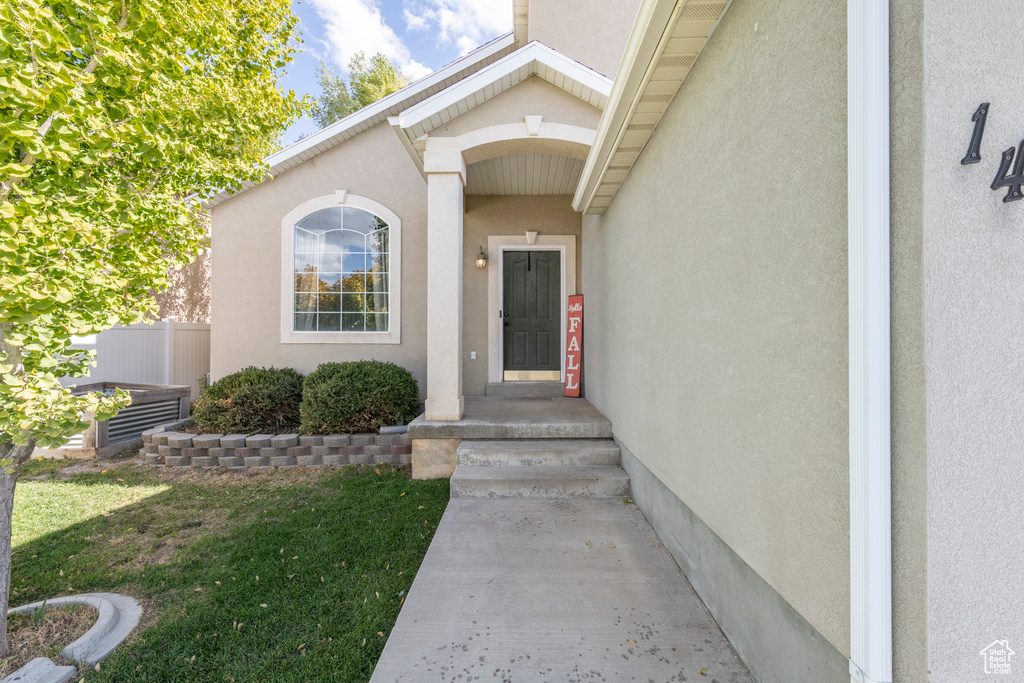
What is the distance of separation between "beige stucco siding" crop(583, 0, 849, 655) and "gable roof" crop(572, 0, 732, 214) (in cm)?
9

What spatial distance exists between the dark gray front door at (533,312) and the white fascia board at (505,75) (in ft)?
8.81

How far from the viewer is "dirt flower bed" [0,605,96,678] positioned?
2.15 metres

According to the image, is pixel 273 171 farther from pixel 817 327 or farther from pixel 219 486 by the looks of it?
pixel 817 327

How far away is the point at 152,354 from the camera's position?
23.8ft

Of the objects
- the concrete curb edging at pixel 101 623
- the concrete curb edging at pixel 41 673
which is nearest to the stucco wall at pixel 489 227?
the concrete curb edging at pixel 101 623

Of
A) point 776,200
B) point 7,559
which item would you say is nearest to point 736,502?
point 776,200

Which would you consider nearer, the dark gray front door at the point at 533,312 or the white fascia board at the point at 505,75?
the white fascia board at the point at 505,75

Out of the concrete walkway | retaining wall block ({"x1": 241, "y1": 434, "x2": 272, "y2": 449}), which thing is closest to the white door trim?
retaining wall block ({"x1": 241, "y1": 434, "x2": 272, "y2": 449})

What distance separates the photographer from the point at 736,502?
6.31 ft

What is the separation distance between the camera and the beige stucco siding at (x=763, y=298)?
4.49ft

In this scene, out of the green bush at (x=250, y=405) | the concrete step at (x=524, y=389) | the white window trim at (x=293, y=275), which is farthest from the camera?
the white window trim at (x=293, y=275)

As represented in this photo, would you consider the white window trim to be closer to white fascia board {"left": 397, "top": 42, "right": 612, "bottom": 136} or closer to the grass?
the grass

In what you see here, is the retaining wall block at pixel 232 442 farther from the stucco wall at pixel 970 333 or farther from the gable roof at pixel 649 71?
the stucco wall at pixel 970 333

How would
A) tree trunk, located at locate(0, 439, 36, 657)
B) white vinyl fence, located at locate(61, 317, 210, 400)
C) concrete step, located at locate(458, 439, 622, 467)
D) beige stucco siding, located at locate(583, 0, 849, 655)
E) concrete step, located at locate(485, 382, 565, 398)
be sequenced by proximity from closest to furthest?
1. beige stucco siding, located at locate(583, 0, 849, 655)
2. tree trunk, located at locate(0, 439, 36, 657)
3. concrete step, located at locate(458, 439, 622, 467)
4. concrete step, located at locate(485, 382, 565, 398)
5. white vinyl fence, located at locate(61, 317, 210, 400)
